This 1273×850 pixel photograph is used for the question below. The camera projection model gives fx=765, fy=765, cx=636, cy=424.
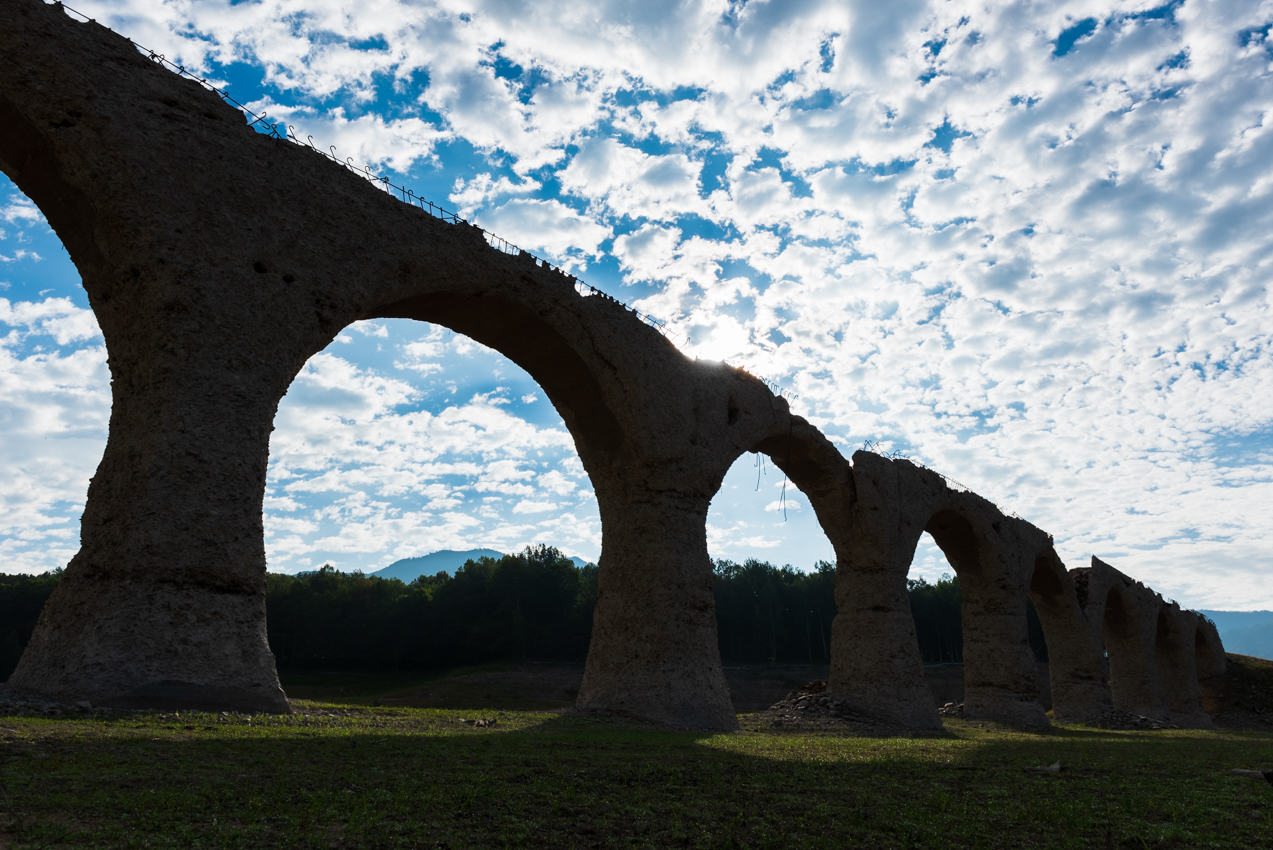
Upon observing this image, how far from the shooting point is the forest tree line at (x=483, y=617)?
4216 cm

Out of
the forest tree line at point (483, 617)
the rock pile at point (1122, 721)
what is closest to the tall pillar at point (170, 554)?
the rock pile at point (1122, 721)

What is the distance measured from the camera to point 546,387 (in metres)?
13.4

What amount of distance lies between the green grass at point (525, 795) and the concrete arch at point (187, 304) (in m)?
1.06

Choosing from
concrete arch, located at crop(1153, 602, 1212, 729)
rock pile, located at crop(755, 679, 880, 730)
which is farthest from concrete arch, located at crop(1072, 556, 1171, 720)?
rock pile, located at crop(755, 679, 880, 730)

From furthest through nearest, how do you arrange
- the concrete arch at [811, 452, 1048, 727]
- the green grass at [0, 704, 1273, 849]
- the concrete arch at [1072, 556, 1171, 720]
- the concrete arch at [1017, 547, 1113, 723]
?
the concrete arch at [1072, 556, 1171, 720] < the concrete arch at [1017, 547, 1113, 723] < the concrete arch at [811, 452, 1048, 727] < the green grass at [0, 704, 1273, 849]

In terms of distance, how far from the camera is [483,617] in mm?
44406

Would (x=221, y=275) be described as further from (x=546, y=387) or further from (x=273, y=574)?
(x=273, y=574)

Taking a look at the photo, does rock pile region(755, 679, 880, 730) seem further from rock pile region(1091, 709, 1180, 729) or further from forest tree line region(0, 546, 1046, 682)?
forest tree line region(0, 546, 1046, 682)

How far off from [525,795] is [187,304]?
6467 millimetres

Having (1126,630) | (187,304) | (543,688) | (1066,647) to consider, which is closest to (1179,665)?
(1126,630)

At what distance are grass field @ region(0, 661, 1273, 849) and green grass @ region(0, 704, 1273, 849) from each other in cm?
2

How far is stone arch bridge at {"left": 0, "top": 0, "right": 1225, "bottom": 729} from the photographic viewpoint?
Result: 23.3ft

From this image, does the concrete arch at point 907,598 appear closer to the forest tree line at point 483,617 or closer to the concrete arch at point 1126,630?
the concrete arch at point 1126,630

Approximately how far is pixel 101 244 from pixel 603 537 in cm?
815
